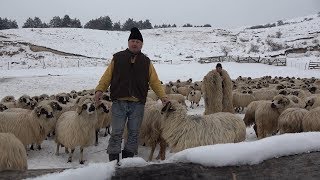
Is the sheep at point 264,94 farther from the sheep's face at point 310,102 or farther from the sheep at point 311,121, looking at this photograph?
the sheep at point 311,121

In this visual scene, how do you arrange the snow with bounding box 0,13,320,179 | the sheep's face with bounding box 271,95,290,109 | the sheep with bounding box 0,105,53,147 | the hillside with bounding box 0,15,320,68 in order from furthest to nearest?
the hillside with bounding box 0,15,320,68 → the sheep's face with bounding box 271,95,290,109 → the sheep with bounding box 0,105,53,147 → the snow with bounding box 0,13,320,179

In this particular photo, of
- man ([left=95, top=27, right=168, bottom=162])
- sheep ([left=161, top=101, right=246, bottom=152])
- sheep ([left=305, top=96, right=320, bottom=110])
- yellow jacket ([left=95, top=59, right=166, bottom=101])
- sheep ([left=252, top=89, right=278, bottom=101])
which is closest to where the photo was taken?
man ([left=95, top=27, right=168, bottom=162])

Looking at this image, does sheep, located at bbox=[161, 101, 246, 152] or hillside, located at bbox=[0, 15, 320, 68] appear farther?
hillside, located at bbox=[0, 15, 320, 68]

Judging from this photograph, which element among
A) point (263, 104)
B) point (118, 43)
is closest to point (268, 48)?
point (118, 43)

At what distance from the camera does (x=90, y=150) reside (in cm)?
916

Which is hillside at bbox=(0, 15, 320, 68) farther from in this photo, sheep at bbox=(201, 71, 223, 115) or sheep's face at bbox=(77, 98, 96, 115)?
sheep at bbox=(201, 71, 223, 115)

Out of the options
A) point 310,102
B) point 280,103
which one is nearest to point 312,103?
point 310,102

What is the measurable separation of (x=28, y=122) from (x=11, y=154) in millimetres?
5258

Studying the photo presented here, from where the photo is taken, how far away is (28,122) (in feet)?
28.8

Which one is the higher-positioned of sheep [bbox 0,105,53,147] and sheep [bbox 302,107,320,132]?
sheep [bbox 302,107,320,132]

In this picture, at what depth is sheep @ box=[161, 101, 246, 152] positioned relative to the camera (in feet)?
21.3

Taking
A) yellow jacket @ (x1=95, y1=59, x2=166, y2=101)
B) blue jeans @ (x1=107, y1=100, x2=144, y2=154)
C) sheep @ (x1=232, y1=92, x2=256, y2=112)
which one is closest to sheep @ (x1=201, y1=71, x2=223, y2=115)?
yellow jacket @ (x1=95, y1=59, x2=166, y2=101)

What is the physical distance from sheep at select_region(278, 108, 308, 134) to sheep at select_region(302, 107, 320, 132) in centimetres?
22

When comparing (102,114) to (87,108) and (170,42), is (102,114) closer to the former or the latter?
(87,108)
